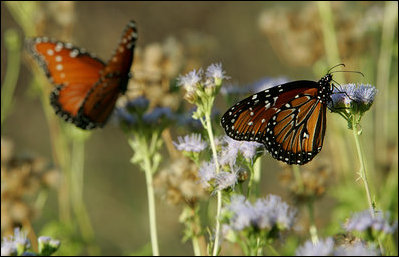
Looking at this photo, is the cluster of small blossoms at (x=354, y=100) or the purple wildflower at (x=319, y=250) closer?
the purple wildflower at (x=319, y=250)

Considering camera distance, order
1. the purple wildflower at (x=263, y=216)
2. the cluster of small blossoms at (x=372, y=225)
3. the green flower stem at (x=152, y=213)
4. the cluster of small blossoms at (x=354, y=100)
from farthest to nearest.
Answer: the green flower stem at (x=152, y=213) → the cluster of small blossoms at (x=354, y=100) → the purple wildflower at (x=263, y=216) → the cluster of small blossoms at (x=372, y=225)

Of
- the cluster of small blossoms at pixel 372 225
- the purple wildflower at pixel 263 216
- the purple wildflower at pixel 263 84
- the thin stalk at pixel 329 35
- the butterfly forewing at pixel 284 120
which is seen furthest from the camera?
the thin stalk at pixel 329 35

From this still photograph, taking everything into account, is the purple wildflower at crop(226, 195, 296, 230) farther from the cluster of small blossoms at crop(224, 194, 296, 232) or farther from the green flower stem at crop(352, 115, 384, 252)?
the green flower stem at crop(352, 115, 384, 252)

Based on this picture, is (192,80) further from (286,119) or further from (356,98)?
(356,98)

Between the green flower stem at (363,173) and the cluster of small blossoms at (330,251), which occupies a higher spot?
the green flower stem at (363,173)

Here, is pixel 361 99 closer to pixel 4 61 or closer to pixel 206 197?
pixel 206 197

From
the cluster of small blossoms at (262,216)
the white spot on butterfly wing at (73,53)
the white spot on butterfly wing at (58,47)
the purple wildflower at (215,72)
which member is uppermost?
the white spot on butterfly wing at (58,47)

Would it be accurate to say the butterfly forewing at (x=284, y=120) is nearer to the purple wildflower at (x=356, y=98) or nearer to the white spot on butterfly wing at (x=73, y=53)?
the purple wildflower at (x=356, y=98)

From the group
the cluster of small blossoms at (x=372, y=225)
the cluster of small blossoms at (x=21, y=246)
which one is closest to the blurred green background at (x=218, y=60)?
the cluster of small blossoms at (x=21, y=246)

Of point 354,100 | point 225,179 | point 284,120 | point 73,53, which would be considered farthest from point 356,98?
point 73,53
